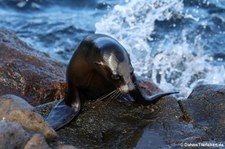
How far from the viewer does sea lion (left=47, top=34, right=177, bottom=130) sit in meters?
5.00

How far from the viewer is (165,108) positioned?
5223 mm

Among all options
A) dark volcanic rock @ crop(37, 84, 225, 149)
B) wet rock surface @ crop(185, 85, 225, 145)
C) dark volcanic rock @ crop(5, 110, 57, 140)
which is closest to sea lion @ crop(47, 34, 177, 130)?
dark volcanic rock @ crop(37, 84, 225, 149)

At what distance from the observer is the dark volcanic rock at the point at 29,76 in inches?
246

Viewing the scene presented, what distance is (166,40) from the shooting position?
1064cm

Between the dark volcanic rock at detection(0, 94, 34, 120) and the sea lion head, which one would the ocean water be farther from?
the dark volcanic rock at detection(0, 94, 34, 120)

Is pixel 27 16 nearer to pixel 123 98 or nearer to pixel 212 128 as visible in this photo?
pixel 123 98

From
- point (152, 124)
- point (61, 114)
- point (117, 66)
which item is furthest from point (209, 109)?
point (61, 114)

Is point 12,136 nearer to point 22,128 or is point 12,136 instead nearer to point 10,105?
point 22,128

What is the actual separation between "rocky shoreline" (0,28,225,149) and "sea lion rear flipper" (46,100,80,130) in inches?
2.4

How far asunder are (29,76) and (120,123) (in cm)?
197

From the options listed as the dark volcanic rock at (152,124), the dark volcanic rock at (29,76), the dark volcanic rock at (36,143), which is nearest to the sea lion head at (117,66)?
the dark volcanic rock at (152,124)

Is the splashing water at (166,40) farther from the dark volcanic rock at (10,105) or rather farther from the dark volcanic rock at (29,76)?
the dark volcanic rock at (10,105)

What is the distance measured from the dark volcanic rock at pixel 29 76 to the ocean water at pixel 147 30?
2.48m

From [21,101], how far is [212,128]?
1.81 m
